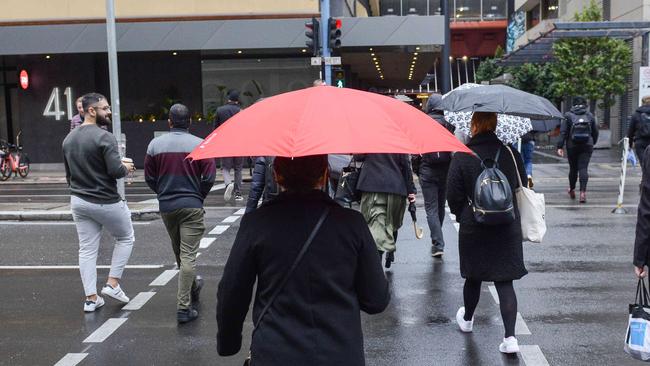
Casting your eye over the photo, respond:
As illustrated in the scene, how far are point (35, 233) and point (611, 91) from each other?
81.8 feet

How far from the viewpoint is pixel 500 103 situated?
5.13 metres

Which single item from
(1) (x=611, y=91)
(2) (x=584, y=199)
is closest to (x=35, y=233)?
(2) (x=584, y=199)

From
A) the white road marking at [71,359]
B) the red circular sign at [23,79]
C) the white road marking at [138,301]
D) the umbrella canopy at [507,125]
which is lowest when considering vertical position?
the white road marking at [71,359]

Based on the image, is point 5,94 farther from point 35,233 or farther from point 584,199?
point 584,199

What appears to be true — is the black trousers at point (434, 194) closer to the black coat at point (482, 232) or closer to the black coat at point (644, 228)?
the black coat at point (482, 232)

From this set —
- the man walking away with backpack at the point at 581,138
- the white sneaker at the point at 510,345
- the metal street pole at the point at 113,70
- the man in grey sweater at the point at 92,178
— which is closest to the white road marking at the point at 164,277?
the man in grey sweater at the point at 92,178

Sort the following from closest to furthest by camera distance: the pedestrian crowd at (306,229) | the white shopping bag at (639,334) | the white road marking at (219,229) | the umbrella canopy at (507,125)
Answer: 1. the pedestrian crowd at (306,229)
2. the white shopping bag at (639,334)
3. the umbrella canopy at (507,125)
4. the white road marking at (219,229)

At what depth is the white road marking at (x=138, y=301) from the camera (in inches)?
277

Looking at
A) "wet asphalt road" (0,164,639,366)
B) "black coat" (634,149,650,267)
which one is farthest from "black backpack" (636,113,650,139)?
"black coat" (634,149,650,267)

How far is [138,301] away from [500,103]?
406 centimetres

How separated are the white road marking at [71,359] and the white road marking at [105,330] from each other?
13.0 inches

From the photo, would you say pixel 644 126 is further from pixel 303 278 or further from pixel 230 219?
pixel 303 278

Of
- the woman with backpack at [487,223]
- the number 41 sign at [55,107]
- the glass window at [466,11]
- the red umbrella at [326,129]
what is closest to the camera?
the red umbrella at [326,129]

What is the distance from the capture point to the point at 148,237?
11023mm
